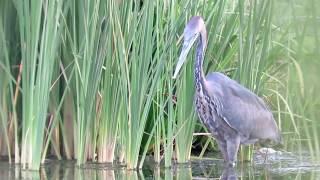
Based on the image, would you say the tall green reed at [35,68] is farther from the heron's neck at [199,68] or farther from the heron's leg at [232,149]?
the heron's leg at [232,149]

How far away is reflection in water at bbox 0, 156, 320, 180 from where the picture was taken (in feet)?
13.9

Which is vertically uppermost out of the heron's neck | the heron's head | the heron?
the heron's head

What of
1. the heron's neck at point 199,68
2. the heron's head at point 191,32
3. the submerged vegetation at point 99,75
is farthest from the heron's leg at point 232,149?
the heron's head at point 191,32

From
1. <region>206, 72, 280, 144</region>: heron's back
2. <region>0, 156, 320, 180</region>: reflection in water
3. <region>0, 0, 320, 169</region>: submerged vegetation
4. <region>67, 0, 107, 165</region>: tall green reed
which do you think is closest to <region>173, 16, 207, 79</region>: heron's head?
<region>0, 0, 320, 169</region>: submerged vegetation

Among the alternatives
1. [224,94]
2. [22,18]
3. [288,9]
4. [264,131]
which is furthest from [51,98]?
[288,9]

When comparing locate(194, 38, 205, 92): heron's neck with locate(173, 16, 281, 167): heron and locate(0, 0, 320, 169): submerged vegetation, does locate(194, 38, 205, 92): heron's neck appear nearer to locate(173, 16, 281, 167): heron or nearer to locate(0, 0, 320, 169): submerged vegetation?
locate(173, 16, 281, 167): heron

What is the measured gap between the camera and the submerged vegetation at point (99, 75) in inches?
169

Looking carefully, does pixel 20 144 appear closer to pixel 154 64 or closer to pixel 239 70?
pixel 154 64

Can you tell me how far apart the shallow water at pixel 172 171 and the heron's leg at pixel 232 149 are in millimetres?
75

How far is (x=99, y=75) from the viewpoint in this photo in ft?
14.9

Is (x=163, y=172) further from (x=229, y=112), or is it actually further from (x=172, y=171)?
(x=229, y=112)

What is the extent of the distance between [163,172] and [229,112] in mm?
829

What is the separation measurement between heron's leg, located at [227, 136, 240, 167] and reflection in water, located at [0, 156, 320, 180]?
0.26 ft

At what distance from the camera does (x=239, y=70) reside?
524 cm
